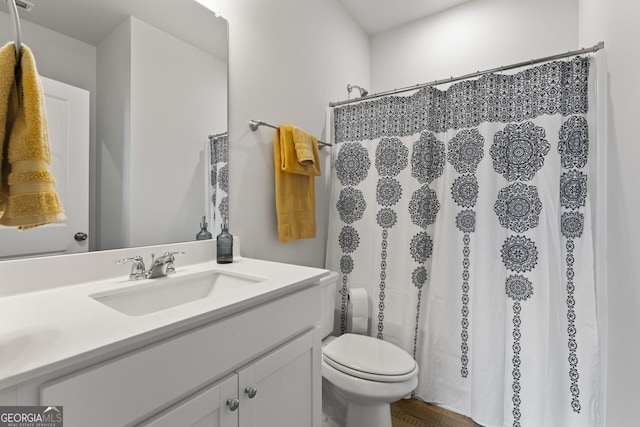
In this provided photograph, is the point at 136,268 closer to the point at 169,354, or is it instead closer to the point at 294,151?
the point at 169,354

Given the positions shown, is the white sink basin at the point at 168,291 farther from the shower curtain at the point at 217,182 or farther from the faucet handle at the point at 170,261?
the shower curtain at the point at 217,182

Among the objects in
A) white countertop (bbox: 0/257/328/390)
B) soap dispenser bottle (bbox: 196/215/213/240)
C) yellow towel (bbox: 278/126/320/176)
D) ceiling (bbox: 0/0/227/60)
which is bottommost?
white countertop (bbox: 0/257/328/390)

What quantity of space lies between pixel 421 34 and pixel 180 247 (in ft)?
7.72

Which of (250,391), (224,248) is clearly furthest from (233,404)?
(224,248)

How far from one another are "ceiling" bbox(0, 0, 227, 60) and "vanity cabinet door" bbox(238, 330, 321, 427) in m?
1.17

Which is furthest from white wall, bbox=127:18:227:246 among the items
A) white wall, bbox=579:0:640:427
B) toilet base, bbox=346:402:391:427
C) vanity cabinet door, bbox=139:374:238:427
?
white wall, bbox=579:0:640:427

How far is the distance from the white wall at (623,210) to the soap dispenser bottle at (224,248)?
1.53 meters

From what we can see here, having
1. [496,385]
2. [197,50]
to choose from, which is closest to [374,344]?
[496,385]

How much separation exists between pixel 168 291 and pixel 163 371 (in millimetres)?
431

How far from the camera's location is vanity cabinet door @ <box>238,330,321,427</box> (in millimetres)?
800

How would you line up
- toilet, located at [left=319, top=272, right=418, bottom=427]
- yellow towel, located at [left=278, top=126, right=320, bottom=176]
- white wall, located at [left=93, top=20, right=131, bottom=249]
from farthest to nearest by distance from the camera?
yellow towel, located at [left=278, top=126, right=320, bottom=176] < toilet, located at [left=319, top=272, right=418, bottom=427] < white wall, located at [left=93, top=20, right=131, bottom=249]

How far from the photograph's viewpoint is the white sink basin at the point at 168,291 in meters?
0.90

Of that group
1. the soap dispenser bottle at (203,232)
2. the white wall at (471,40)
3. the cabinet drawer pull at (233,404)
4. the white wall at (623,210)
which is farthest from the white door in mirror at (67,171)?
the white wall at (471,40)

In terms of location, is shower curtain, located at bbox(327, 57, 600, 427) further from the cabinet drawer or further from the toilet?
the cabinet drawer
